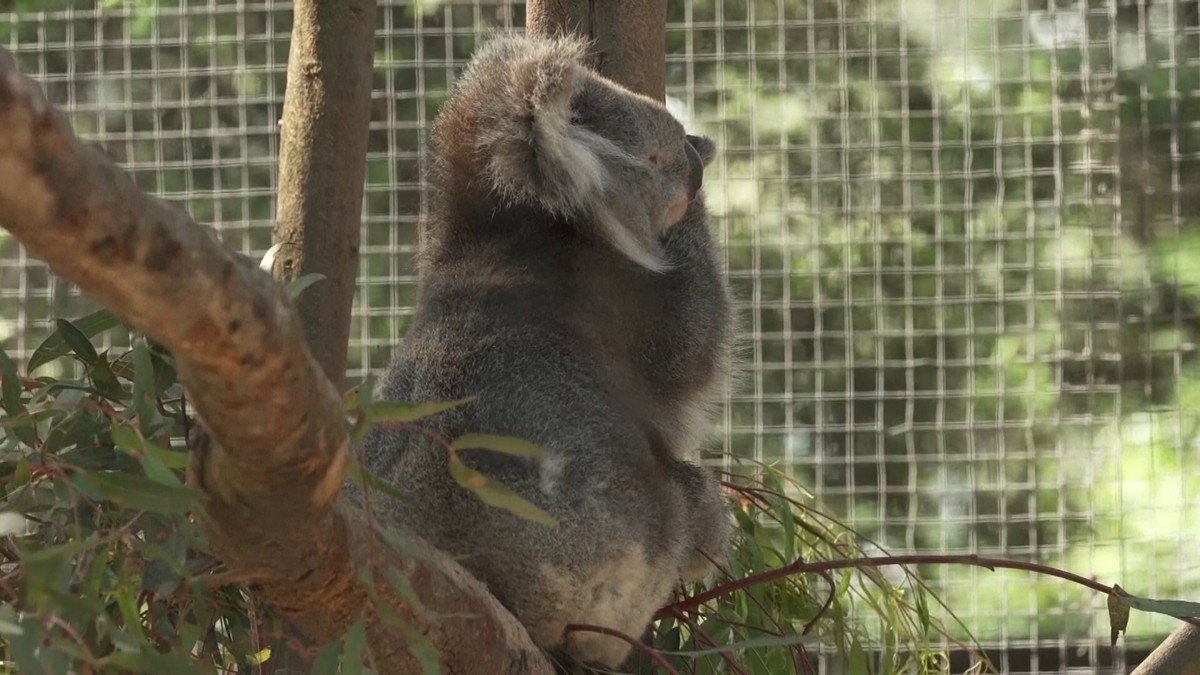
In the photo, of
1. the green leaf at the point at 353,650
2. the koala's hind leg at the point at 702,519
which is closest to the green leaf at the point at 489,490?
the green leaf at the point at 353,650

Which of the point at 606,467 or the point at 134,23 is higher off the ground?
the point at 134,23

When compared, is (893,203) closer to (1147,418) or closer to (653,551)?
(1147,418)

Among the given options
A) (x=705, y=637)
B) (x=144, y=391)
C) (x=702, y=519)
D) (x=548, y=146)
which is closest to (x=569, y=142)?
(x=548, y=146)

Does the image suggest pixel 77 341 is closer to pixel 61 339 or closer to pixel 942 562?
pixel 61 339

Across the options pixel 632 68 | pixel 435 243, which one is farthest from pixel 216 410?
pixel 632 68

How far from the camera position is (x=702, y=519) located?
1.68 m

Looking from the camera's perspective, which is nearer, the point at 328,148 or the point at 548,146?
the point at 548,146

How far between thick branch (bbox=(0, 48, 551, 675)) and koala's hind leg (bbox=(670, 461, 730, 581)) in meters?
0.74

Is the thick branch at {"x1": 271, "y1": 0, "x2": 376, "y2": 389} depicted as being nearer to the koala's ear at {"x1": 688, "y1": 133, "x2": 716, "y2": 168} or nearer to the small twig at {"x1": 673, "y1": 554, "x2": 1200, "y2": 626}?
the koala's ear at {"x1": 688, "y1": 133, "x2": 716, "y2": 168}

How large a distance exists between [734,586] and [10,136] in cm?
105

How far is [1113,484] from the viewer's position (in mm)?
3252

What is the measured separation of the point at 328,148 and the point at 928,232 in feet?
6.33

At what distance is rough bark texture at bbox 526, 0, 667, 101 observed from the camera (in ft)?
6.38

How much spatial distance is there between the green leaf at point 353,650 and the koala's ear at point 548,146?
0.84m
